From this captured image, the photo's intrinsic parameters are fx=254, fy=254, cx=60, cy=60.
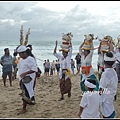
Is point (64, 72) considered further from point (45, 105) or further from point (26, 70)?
point (26, 70)

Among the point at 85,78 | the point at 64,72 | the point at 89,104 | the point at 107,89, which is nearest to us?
the point at 89,104

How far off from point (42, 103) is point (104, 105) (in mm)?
3079

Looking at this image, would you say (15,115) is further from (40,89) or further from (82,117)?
(40,89)

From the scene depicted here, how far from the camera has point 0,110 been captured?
680 cm

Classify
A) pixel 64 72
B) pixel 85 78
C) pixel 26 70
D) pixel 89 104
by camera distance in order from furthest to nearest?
pixel 64 72, pixel 85 78, pixel 26 70, pixel 89 104

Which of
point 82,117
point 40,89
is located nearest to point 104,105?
point 82,117

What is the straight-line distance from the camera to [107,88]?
465cm

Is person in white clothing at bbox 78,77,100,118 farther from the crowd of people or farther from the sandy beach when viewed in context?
the sandy beach

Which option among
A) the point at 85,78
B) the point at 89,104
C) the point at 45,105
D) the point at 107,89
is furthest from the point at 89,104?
the point at 45,105

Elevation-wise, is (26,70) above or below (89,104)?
above

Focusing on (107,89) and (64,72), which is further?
(64,72)

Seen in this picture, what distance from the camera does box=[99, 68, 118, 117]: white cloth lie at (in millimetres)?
4625

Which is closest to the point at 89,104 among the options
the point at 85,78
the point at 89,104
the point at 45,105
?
the point at 89,104

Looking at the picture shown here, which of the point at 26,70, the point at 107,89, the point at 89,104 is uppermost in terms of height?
the point at 26,70
